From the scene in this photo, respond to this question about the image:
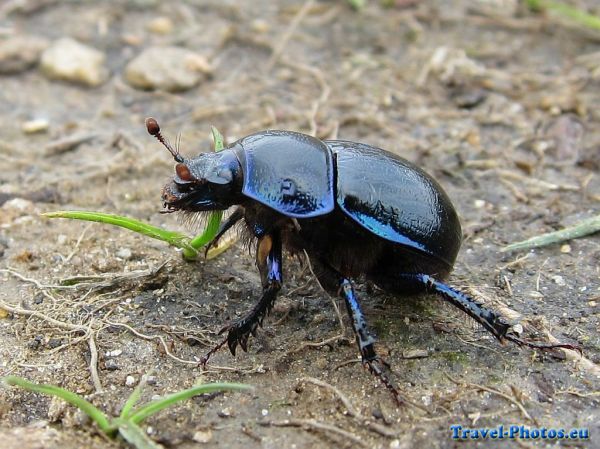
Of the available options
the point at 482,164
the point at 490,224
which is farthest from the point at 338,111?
the point at 490,224

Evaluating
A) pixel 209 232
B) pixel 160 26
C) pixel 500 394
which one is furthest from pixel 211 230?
pixel 160 26

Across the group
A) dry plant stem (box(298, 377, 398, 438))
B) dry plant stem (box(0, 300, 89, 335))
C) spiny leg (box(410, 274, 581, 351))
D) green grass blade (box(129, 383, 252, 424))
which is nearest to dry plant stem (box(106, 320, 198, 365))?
dry plant stem (box(0, 300, 89, 335))

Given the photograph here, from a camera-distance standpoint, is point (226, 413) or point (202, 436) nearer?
point (202, 436)

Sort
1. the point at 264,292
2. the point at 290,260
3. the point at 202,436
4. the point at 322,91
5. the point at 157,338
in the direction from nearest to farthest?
the point at 202,436 < the point at 264,292 < the point at 157,338 < the point at 290,260 < the point at 322,91

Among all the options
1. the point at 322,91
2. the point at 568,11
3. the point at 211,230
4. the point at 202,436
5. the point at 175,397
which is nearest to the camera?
the point at 175,397

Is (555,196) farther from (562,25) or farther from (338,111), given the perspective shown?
(562,25)

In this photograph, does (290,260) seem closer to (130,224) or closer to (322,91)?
(130,224)

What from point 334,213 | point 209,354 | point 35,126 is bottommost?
point 35,126
